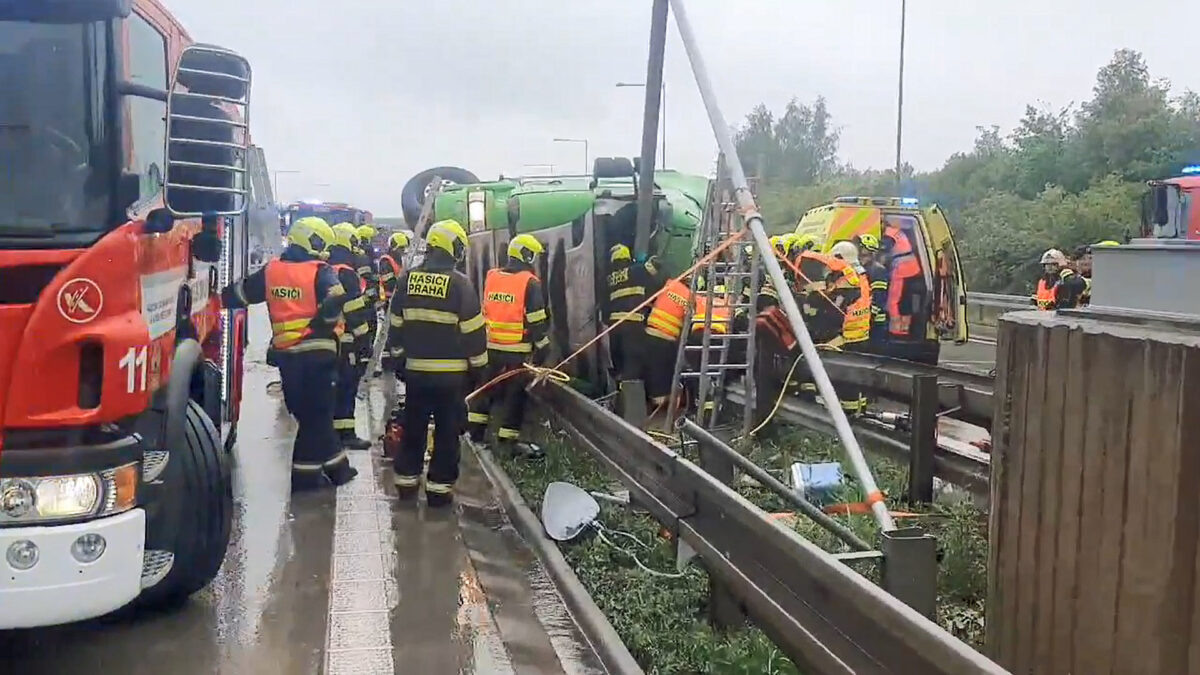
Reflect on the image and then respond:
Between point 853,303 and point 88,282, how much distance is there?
23.7 feet

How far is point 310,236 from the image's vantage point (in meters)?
8.27

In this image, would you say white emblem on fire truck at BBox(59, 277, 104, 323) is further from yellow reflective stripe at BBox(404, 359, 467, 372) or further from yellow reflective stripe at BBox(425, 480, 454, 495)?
yellow reflective stripe at BBox(425, 480, 454, 495)

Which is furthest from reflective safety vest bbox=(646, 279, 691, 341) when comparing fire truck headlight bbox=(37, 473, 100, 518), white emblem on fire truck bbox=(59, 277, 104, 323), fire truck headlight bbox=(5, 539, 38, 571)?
fire truck headlight bbox=(5, 539, 38, 571)

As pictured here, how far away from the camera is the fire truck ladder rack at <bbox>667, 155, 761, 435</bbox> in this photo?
28.9 feet

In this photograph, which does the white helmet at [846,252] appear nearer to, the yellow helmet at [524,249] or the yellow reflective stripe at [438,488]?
the yellow helmet at [524,249]

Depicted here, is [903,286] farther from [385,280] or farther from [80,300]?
[80,300]

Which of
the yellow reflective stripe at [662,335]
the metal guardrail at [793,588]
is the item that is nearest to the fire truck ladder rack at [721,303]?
the yellow reflective stripe at [662,335]

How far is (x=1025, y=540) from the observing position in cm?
373

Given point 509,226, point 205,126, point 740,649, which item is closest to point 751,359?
point 509,226

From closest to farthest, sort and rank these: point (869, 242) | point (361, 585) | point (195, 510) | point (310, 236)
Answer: point (195, 510), point (361, 585), point (310, 236), point (869, 242)

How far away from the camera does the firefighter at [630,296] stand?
9.67 meters

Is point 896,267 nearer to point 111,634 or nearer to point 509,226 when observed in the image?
point 509,226

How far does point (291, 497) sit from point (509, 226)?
3791 millimetres

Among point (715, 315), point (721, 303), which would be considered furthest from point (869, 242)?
point (721, 303)
